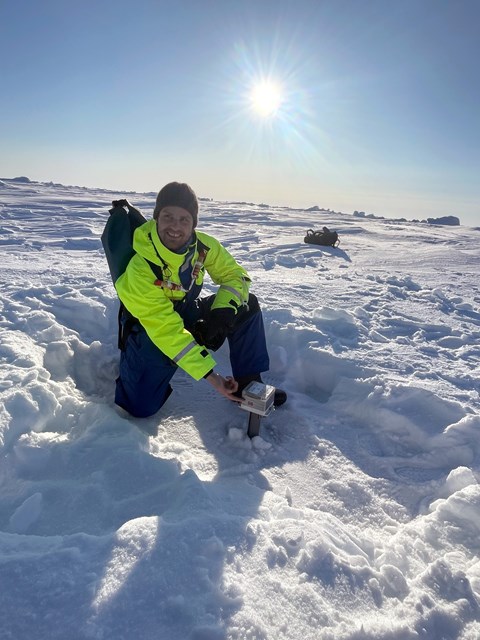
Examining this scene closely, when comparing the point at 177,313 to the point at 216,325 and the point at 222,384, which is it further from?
the point at 222,384

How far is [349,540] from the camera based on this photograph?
1.60 m

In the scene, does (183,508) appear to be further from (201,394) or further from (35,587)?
(201,394)

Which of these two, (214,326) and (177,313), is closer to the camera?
(177,313)

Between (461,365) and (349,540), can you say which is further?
(461,365)

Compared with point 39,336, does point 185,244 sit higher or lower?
higher

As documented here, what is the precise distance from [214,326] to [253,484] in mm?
948

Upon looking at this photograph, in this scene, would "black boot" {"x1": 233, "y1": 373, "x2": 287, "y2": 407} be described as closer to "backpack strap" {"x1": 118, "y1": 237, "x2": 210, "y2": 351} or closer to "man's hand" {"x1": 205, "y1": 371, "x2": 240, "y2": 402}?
"man's hand" {"x1": 205, "y1": 371, "x2": 240, "y2": 402}

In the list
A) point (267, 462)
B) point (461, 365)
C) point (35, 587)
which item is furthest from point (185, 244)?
point (461, 365)

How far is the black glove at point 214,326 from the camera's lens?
2514 millimetres

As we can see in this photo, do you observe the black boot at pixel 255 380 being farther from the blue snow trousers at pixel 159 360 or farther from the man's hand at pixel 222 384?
the man's hand at pixel 222 384

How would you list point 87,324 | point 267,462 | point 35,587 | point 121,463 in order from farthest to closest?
1. point 87,324
2. point 267,462
3. point 121,463
4. point 35,587

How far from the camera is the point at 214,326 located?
2.51 metres

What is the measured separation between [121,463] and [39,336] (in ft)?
5.02

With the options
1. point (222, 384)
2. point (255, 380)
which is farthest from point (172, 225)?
point (255, 380)
